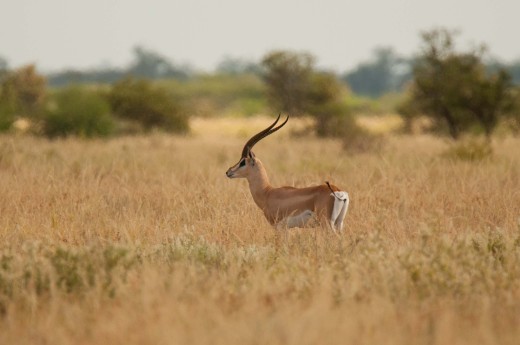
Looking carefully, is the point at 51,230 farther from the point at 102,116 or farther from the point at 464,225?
the point at 102,116

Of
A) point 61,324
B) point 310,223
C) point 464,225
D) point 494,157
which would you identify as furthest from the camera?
point 494,157

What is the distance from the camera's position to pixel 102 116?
26.6 metres

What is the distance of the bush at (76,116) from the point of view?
2608cm

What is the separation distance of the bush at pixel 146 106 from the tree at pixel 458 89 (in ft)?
32.0

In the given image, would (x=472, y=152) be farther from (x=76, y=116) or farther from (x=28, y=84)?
(x=28, y=84)

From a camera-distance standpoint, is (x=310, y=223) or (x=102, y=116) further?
(x=102, y=116)

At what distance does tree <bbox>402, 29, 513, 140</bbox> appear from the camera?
23.9 metres

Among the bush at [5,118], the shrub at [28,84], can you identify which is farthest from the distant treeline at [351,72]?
the bush at [5,118]

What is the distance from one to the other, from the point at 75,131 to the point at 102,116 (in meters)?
1.00

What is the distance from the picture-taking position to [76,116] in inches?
1032

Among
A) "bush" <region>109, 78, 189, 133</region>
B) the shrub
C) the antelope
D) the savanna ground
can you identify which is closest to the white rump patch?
the antelope

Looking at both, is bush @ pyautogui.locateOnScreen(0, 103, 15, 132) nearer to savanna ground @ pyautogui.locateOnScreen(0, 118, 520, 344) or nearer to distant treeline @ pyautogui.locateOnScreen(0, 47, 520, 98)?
savanna ground @ pyautogui.locateOnScreen(0, 118, 520, 344)

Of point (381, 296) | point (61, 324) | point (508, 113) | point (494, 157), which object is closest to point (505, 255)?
point (381, 296)

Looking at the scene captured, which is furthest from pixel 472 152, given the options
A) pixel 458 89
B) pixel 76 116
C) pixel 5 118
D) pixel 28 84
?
pixel 28 84
